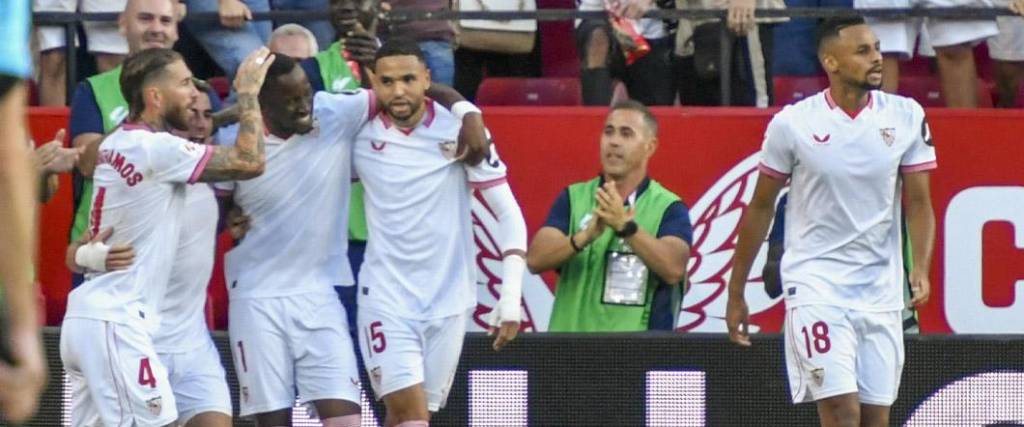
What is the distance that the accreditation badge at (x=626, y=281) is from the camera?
8.54 metres

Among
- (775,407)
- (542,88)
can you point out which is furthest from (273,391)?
(542,88)

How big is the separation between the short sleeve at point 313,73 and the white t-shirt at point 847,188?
1.99m

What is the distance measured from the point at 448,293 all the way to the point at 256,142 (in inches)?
44.0

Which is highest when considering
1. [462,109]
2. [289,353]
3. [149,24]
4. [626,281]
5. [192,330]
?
[149,24]

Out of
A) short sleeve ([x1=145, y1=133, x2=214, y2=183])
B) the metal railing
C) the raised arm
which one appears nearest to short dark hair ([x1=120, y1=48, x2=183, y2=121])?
short sleeve ([x1=145, y1=133, x2=214, y2=183])

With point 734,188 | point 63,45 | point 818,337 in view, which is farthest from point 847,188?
point 63,45

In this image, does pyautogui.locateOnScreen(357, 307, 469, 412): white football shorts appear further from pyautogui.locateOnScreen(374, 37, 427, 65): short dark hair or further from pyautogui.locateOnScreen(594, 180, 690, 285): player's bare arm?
pyautogui.locateOnScreen(374, 37, 427, 65): short dark hair

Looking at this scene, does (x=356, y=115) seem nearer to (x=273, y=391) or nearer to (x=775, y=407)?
(x=273, y=391)

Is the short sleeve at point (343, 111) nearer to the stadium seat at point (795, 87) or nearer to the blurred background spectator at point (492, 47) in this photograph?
the blurred background spectator at point (492, 47)

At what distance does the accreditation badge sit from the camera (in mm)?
8539

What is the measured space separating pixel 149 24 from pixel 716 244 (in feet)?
9.13

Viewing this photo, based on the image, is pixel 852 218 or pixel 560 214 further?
pixel 560 214

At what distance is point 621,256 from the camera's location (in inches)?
337

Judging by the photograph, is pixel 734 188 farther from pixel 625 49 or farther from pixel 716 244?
pixel 625 49
